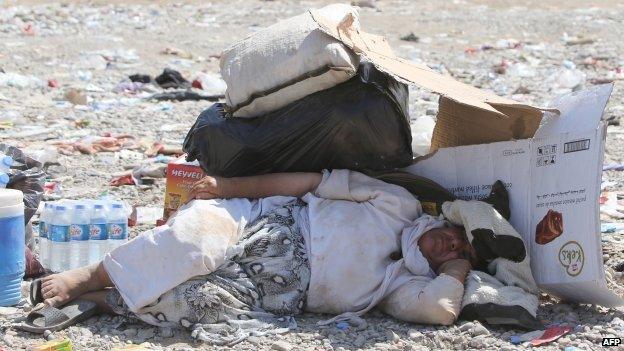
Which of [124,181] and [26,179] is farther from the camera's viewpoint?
[124,181]

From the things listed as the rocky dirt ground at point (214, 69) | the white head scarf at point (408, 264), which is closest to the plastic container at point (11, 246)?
the rocky dirt ground at point (214, 69)

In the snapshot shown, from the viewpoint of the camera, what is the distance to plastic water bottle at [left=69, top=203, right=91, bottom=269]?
158 inches

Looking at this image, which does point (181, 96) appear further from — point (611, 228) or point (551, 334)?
point (551, 334)

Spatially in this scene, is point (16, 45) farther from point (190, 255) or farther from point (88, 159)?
point (190, 255)

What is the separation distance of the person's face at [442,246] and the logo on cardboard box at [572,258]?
0.31 m

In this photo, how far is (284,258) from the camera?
3.54 m

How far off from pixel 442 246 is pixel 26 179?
1778mm

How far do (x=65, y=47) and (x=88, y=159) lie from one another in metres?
5.65

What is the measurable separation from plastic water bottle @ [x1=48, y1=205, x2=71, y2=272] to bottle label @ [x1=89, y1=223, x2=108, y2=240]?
10 centimetres

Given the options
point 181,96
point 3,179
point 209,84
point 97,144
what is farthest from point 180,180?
point 209,84

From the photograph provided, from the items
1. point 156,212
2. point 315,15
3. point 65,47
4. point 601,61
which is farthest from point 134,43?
point 315,15

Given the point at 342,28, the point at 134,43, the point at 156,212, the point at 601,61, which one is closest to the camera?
the point at 342,28

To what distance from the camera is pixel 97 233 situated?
4066 millimetres

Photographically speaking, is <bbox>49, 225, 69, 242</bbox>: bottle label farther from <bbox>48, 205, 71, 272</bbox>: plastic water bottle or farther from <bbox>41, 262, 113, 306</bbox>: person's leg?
<bbox>41, 262, 113, 306</bbox>: person's leg
